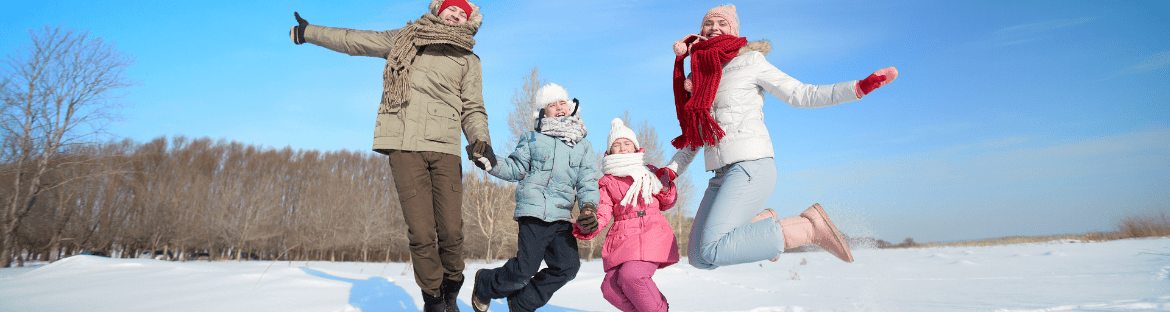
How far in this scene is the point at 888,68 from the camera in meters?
Result: 2.41

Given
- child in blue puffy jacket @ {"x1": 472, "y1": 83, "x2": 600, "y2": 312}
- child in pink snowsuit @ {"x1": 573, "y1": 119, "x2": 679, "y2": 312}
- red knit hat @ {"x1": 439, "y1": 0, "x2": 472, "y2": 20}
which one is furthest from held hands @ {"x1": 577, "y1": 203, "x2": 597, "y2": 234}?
red knit hat @ {"x1": 439, "y1": 0, "x2": 472, "y2": 20}

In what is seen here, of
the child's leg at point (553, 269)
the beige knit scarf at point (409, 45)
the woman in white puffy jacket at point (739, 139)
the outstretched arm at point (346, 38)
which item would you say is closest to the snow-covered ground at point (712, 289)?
the woman in white puffy jacket at point (739, 139)

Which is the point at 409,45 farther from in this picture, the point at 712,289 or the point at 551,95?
the point at 712,289

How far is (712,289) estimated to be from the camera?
584cm

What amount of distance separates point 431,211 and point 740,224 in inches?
71.8

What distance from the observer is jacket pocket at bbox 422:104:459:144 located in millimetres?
3150

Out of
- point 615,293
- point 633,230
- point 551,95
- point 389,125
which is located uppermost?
point 551,95

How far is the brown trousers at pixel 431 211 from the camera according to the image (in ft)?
10.1

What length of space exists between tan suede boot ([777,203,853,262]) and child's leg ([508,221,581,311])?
1.34 metres

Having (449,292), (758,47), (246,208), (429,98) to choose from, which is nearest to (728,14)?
A: (758,47)

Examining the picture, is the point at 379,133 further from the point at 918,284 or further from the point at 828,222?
the point at 918,284

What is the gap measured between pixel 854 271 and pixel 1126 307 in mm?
3750

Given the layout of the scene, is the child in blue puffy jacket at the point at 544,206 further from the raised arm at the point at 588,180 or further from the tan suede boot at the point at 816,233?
the tan suede boot at the point at 816,233

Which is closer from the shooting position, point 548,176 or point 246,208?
point 548,176
